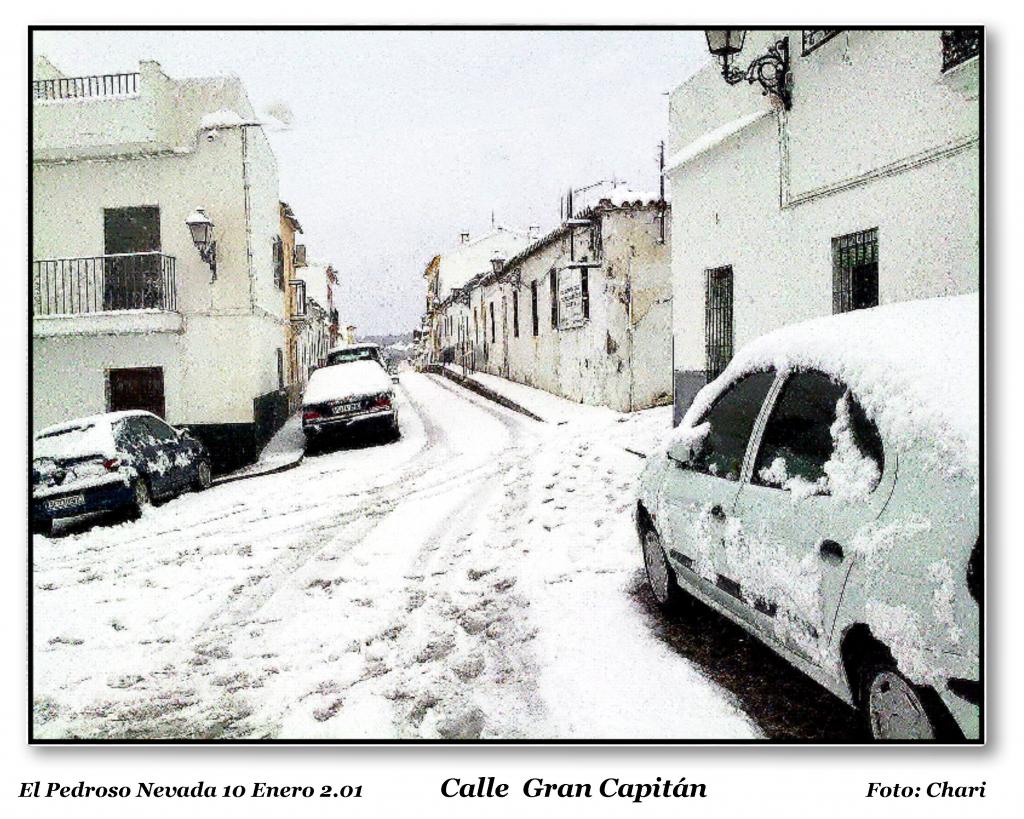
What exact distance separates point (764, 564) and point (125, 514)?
122 inches

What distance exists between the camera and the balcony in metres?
3.26

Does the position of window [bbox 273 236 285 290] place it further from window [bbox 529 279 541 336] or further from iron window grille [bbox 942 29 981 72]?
window [bbox 529 279 541 336]

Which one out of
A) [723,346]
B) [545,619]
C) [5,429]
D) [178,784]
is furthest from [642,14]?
[178,784]

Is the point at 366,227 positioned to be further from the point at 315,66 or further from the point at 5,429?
the point at 5,429

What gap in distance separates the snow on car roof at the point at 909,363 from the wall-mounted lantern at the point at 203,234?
2809 mm

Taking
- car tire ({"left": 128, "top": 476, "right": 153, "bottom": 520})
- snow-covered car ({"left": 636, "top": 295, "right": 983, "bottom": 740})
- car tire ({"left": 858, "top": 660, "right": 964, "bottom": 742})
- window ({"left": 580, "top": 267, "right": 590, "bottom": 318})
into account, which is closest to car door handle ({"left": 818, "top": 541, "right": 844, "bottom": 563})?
snow-covered car ({"left": 636, "top": 295, "right": 983, "bottom": 740})

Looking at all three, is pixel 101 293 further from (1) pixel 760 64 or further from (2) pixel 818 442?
(1) pixel 760 64

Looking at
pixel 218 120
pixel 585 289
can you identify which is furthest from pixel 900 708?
pixel 585 289

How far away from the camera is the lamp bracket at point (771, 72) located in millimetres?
3820

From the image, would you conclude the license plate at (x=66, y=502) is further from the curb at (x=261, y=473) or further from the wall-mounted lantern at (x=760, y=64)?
the wall-mounted lantern at (x=760, y=64)

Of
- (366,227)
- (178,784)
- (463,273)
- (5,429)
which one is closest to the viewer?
(178,784)

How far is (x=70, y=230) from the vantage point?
11.0ft

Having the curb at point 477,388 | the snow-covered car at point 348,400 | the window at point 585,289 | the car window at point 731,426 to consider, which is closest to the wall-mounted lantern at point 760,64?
the car window at point 731,426

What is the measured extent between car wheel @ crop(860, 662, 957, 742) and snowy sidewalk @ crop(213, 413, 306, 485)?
3.36 m
